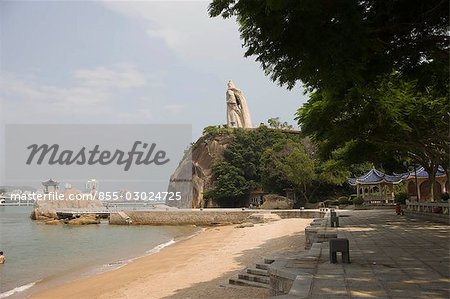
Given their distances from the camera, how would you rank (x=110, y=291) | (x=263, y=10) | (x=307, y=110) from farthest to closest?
(x=307, y=110)
(x=110, y=291)
(x=263, y=10)

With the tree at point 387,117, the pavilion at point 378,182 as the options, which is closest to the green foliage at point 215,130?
the pavilion at point 378,182

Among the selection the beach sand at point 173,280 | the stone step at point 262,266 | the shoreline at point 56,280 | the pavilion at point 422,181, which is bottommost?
the shoreline at point 56,280

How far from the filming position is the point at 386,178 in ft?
112

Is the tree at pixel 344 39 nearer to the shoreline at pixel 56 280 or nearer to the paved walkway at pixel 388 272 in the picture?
the paved walkway at pixel 388 272

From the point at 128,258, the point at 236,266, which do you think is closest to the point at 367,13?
the point at 236,266

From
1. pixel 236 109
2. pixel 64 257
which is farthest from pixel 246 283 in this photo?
pixel 236 109

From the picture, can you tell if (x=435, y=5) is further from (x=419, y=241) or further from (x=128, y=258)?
(x=128, y=258)

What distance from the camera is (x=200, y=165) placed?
220 feet

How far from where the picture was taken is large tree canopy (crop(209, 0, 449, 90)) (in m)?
5.70

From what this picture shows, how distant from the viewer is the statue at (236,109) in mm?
76062

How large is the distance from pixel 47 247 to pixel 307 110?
895 inches

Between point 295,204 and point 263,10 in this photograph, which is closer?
point 263,10

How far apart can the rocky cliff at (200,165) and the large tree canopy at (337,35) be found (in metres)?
54.7

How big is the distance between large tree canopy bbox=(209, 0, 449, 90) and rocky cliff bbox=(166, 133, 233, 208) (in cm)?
5473
